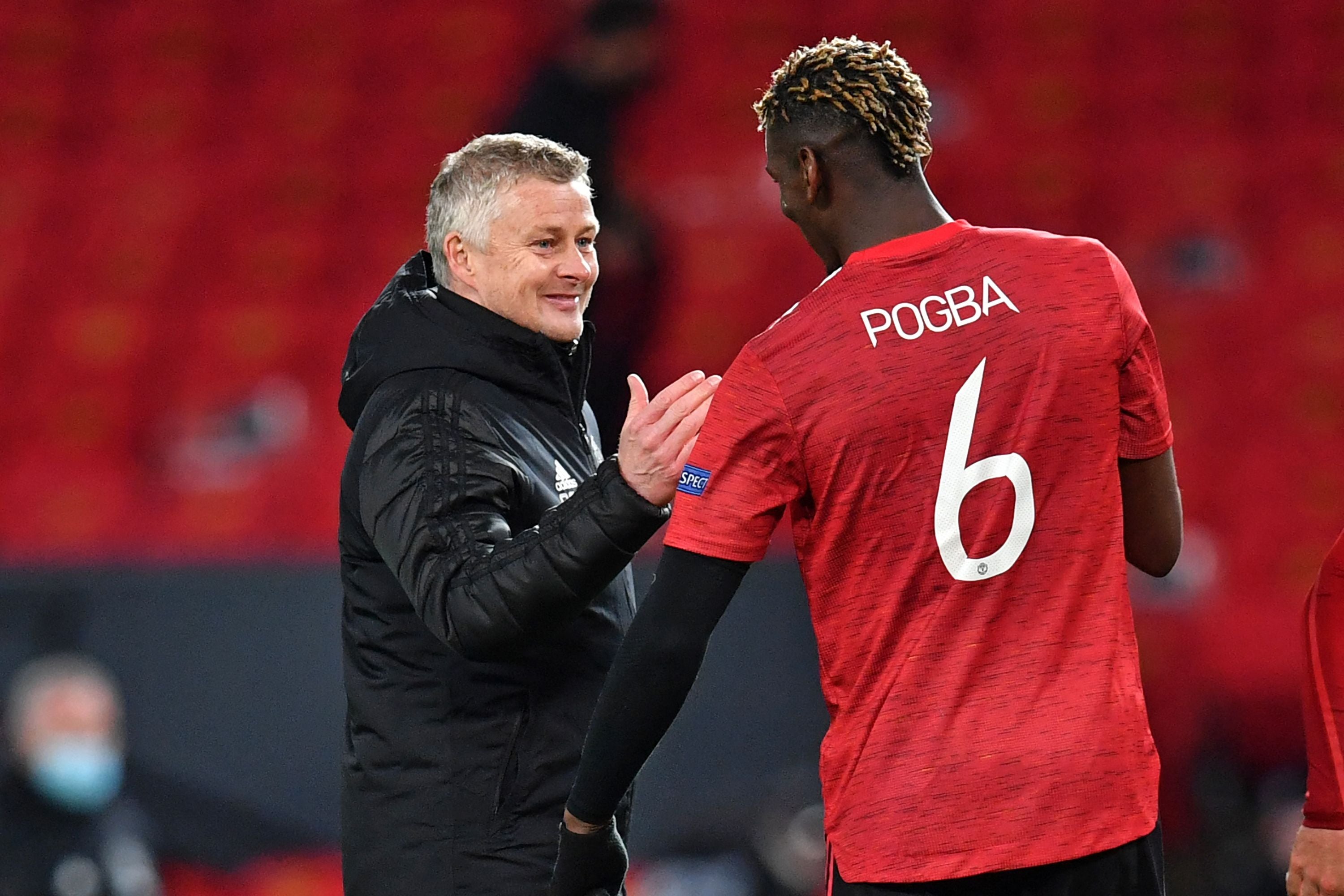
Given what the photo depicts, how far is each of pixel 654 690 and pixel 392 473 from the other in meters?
0.46

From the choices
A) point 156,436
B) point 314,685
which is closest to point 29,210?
point 156,436

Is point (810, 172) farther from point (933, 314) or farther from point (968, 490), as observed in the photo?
point (968, 490)

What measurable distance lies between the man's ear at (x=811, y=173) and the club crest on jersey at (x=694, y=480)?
0.31m

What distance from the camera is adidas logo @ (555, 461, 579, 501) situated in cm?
207

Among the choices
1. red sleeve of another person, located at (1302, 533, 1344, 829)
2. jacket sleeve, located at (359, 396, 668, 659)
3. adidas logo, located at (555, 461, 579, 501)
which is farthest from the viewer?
adidas logo, located at (555, 461, 579, 501)

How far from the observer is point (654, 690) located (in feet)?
5.50

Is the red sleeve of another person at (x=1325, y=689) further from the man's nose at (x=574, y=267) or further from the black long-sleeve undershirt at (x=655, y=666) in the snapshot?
the man's nose at (x=574, y=267)

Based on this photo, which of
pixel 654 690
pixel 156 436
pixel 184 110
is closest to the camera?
pixel 654 690

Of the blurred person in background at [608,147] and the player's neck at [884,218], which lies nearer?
the player's neck at [884,218]

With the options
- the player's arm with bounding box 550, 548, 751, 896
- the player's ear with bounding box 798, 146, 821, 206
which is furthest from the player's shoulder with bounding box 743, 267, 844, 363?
the player's arm with bounding box 550, 548, 751, 896

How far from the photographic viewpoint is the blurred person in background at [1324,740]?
191 cm

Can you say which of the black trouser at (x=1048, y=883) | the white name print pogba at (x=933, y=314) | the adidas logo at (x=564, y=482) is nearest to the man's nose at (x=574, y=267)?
the adidas logo at (x=564, y=482)

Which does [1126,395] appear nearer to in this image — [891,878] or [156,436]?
[891,878]

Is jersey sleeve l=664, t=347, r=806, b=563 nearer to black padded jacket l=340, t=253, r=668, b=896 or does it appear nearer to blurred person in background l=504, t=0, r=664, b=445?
black padded jacket l=340, t=253, r=668, b=896
